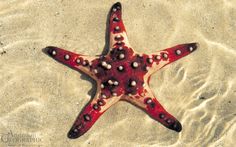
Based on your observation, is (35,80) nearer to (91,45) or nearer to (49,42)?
(49,42)

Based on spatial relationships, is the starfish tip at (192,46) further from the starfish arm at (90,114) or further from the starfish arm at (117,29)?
the starfish arm at (90,114)

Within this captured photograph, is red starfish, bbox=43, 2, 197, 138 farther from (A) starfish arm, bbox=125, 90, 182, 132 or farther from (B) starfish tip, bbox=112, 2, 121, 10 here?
(B) starfish tip, bbox=112, 2, 121, 10

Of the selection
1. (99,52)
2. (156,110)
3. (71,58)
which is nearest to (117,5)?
(99,52)

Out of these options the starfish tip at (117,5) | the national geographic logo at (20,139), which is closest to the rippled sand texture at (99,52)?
the national geographic logo at (20,139)

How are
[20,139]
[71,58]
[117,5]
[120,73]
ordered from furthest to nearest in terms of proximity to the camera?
[117,5] → [20,139] → [71,58] → [120,73]

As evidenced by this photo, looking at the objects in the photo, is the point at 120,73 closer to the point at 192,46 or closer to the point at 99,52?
the point at 99,52

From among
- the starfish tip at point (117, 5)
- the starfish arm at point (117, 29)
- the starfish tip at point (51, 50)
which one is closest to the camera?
the starfish arm at point (117, 29)
